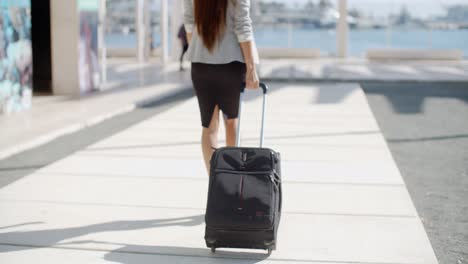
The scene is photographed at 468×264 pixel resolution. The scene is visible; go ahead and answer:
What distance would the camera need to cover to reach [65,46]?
1221 centimetres

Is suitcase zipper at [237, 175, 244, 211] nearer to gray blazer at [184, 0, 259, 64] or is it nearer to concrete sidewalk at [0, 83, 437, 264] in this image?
concrete sidewalk at [0, 83, 437, 264]

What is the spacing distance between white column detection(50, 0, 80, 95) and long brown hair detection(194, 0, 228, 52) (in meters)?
8.13

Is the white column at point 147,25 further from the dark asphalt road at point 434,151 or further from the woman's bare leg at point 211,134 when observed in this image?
the woman's bare leg at point 211,134

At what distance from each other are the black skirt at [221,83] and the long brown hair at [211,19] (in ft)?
0.44

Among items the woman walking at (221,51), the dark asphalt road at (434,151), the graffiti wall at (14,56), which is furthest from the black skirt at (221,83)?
the graffiti wall at (14,56)

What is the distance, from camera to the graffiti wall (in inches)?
A: 371

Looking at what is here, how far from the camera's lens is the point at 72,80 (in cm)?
1238

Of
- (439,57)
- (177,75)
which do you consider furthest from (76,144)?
(439,57)

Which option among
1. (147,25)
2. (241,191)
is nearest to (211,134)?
(241,191)

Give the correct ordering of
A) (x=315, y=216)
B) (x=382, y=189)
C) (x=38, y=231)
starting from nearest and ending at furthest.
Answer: (x=38, y=231), (x=315, y=216), (x=382, y=189)

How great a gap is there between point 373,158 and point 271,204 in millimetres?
3291

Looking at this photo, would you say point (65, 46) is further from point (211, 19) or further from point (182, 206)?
point (211, 19)

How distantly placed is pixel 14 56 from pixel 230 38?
6.09 metres

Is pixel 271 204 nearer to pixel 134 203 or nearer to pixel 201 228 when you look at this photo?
pixel 201 228
